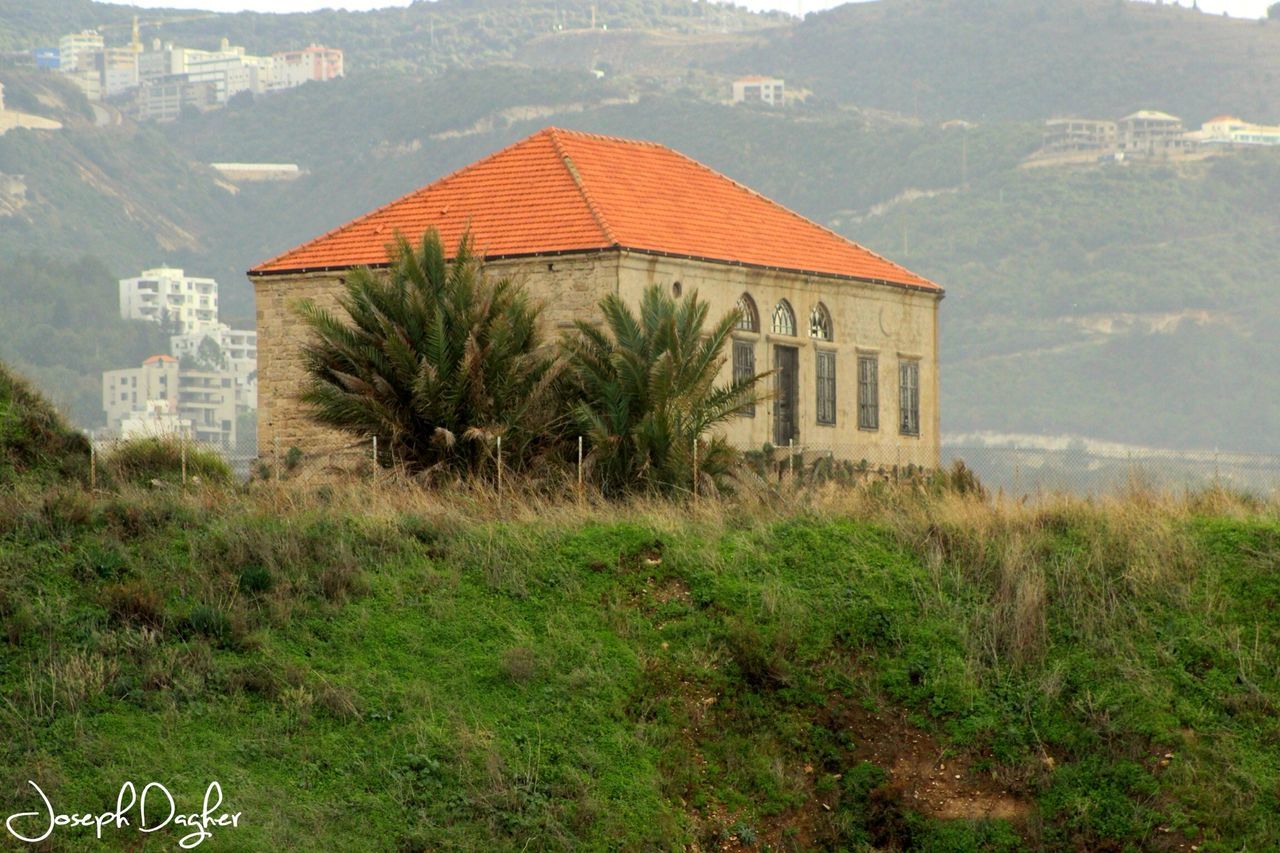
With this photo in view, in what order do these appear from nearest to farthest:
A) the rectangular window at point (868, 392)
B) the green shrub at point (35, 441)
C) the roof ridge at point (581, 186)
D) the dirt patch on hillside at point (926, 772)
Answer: the dirt patch on hillside at point (926, 772), the green shrub at point (35, 441), the roof ridge at point (581, 186), the rectangular window at point (868, 392)

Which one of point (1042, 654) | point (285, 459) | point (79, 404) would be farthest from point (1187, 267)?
point (1042, 654)

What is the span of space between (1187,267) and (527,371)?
15351cm

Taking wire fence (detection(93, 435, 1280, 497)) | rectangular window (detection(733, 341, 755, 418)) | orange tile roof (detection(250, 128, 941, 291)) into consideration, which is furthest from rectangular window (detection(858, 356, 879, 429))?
rectangular window (detection(733, 341, 755, 418))

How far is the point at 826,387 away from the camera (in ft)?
136

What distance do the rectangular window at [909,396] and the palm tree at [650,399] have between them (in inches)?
519

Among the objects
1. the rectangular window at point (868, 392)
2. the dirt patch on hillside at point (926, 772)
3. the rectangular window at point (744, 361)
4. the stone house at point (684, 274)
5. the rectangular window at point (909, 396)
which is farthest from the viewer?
the rectangular window at point (909, 396)

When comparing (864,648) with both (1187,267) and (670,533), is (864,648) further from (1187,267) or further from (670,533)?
(1187,267)

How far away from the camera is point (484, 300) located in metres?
29.7

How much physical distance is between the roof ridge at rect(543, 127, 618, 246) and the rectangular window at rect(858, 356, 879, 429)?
6991 mm

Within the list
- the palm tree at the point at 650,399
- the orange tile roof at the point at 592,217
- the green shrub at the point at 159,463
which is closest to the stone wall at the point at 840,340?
the orange tile roof at the point at 592,217

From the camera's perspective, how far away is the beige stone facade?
36.8 m

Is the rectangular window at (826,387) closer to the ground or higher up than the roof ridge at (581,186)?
closer to the ground

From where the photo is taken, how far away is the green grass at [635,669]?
702 inches

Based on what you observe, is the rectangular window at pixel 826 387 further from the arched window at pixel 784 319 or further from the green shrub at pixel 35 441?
the green shrub at pixel 35 441
